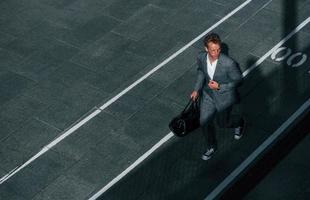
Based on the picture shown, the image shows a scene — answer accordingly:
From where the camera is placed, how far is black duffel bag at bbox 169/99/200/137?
9547 mm

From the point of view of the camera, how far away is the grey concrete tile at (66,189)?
9.31 m

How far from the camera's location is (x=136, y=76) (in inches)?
460

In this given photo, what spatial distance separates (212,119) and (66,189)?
8.88ft

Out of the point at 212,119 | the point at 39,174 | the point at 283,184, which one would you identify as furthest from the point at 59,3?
the point at 283,184

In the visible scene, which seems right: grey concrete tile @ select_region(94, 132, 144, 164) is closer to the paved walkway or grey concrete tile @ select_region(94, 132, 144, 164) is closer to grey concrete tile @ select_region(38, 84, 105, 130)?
the paved walkway

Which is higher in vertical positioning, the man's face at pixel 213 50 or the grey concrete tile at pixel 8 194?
the man's face at pixel 213 50

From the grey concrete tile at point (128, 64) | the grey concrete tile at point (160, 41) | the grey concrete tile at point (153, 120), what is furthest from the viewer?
the grey concrete tile at point (160, 41)

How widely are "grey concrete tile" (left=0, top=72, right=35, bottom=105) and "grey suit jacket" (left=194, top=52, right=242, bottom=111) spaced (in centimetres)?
441

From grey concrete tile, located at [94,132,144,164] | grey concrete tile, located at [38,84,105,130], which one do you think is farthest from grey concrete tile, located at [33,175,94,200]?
grey concrete tile, located at [38,84,105,130]

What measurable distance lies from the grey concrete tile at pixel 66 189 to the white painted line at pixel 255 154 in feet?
6.73

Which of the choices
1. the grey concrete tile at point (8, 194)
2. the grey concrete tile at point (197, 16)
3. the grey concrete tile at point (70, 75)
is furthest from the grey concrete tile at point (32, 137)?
the grey concrete tile at point (197, 16)

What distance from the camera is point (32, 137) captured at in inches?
413

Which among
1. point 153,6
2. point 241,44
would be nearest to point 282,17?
point 241,44

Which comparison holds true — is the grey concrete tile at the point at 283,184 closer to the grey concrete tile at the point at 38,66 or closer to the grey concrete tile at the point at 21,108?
the grey concrete tile at the point at 21,108
